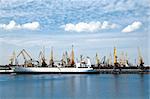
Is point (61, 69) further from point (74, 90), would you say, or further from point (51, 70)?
point (74, 90)

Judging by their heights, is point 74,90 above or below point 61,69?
below

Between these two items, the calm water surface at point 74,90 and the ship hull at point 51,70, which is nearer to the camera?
the calm water surface at point 74,90

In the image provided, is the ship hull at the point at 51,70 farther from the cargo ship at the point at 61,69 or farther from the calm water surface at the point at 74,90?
the calm water surface at the point at 74,90

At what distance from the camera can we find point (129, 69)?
50969 mm

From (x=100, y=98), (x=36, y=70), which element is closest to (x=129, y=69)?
(x=36, y=70)

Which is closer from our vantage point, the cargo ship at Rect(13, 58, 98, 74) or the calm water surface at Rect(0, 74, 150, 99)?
the calm water surface at Rect(0, 74, 150, 99)

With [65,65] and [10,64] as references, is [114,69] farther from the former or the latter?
[10,64]

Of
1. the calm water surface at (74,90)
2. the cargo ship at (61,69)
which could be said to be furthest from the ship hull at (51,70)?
the calm water surface at (74,90)

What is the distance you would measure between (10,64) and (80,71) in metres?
12.1

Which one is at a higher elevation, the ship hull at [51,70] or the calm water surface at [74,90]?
the ship hull at [51,70]

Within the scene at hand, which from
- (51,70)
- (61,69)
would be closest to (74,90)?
(51,70)

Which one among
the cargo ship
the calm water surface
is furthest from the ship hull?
the calm water surface

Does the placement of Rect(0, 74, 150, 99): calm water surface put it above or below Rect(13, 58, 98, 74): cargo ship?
below

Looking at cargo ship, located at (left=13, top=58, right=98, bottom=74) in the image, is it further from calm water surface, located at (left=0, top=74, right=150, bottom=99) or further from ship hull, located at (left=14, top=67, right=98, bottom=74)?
calm water surface, located at (left=0, top=74, right=150, bottom=99)
